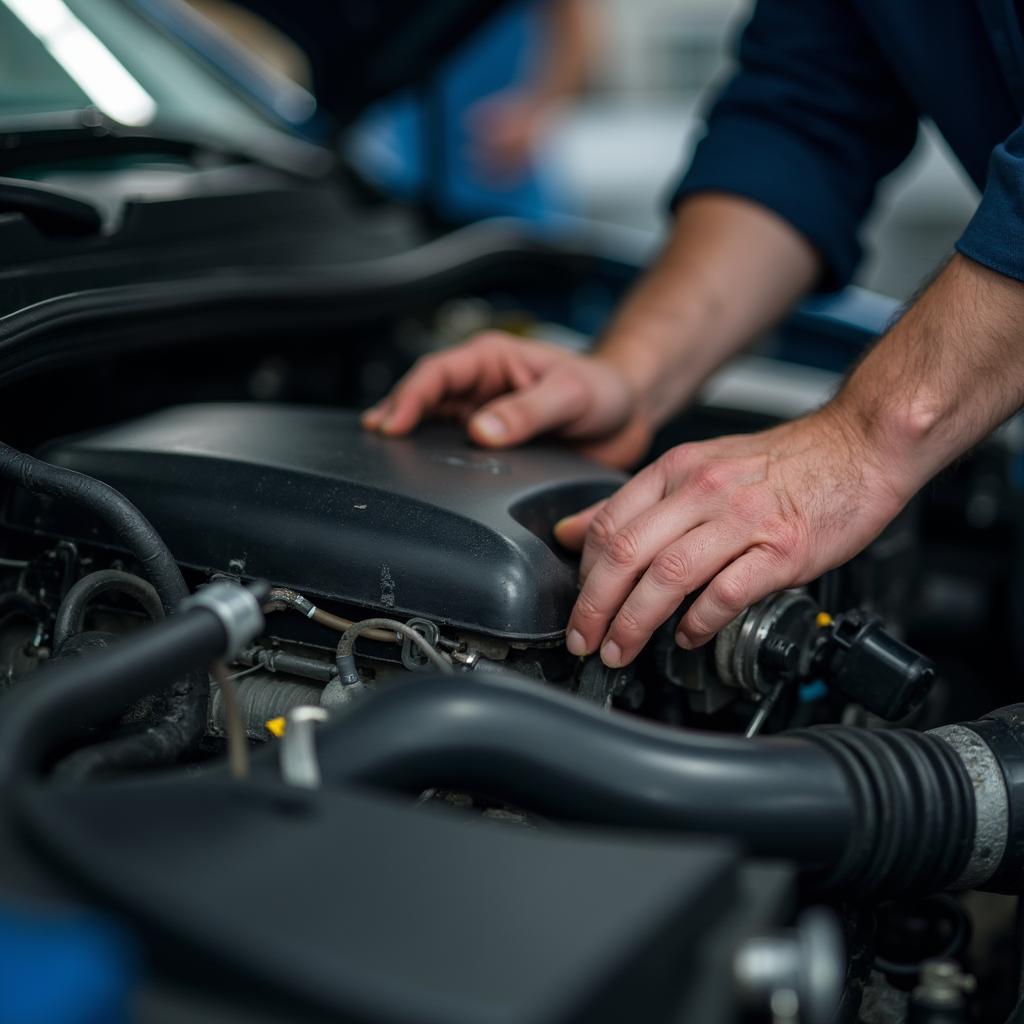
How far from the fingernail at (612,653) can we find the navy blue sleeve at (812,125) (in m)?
0.74

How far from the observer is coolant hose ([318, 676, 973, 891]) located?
563 millimetres

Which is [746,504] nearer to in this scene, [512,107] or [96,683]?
[96,683]

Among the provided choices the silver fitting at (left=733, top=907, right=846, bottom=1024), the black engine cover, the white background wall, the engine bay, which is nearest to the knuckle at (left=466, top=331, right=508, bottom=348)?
the engine bay

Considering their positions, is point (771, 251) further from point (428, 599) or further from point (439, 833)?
point (439, 833)

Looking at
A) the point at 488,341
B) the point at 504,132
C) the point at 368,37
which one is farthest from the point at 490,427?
the point at 504,132

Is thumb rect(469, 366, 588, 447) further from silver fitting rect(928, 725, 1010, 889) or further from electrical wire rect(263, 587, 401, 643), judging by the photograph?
silver fitting rect(928, 725, 1010, 889)

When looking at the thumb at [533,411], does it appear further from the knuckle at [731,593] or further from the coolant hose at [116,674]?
the coolant hose at [116,674]

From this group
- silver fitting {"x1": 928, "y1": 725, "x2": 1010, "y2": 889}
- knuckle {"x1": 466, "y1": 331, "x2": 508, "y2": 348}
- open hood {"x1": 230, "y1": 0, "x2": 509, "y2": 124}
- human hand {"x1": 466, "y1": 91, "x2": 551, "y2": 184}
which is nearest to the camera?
silver fitting {"x1": 928, "y1": 725, "x2": 1010, "y2": 889}

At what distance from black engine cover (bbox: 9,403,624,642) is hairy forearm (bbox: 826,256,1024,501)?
212mm

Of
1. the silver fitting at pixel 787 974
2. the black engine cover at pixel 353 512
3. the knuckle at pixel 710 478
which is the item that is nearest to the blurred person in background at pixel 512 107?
the black engine cover at pixel 353 512

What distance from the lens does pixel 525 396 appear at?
3.53 feet

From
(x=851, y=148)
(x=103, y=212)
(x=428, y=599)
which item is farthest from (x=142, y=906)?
(x=851, y=148)

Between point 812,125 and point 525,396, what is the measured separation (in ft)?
1.72

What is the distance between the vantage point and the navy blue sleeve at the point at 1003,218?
82 centimetres
